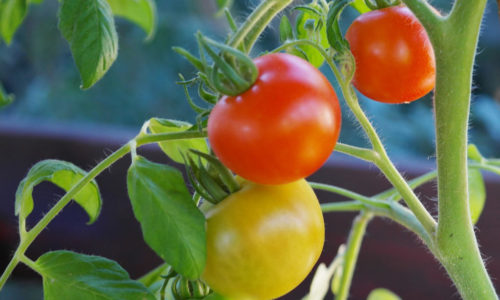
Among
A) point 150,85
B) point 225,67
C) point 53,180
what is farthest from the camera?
point 150,85

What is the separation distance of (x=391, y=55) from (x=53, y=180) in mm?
175

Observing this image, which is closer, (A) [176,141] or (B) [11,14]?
(A) [176,141]

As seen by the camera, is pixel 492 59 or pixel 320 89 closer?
pixel 320 89

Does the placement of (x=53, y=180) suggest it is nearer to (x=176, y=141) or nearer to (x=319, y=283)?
(x=176, y=141)

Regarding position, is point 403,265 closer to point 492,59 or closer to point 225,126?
point 225,126

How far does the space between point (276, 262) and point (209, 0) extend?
5.76 ft

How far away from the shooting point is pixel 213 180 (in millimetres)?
247

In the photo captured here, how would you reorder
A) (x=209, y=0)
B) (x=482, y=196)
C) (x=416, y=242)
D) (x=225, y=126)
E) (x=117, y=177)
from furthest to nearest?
(x=209, y=0) → (x=117, y=177) → (x=416, y=242) → (x=482, y=196) → (x=225, y=126)

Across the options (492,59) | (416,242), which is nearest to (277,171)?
Answer: (416,242)

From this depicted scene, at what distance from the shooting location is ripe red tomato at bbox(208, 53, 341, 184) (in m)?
0.22

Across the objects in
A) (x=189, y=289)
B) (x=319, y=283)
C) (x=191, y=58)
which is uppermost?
(x=191, y=58)

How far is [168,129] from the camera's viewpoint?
→ 307 mm

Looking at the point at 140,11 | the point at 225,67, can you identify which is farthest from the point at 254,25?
the point at 140,11

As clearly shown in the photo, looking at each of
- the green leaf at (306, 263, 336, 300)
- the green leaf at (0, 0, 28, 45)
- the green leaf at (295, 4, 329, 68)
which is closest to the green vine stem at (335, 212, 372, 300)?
the green leaf at (306, 263, 336, 300)
